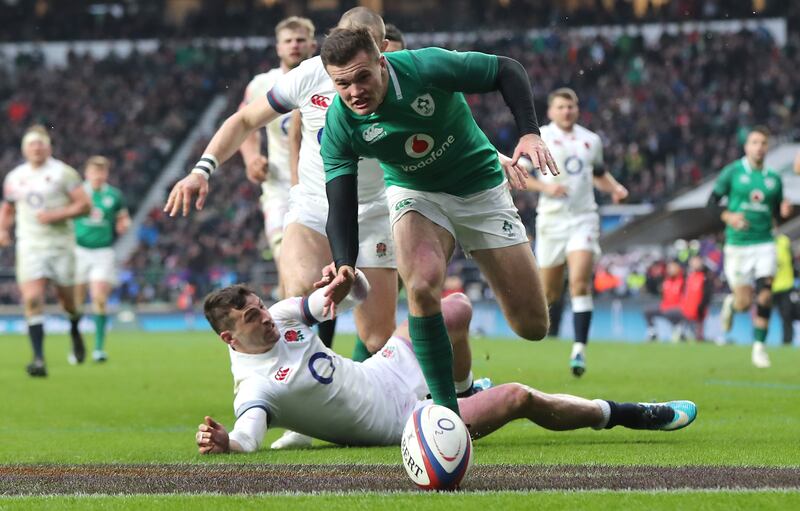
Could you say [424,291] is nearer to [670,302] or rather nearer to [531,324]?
[531,324]

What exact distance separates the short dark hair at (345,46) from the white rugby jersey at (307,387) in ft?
5.14

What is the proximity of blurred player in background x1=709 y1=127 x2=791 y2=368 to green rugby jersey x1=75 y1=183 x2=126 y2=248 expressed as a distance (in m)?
8.40

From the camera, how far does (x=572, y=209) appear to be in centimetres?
1293

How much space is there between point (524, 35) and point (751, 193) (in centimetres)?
2723

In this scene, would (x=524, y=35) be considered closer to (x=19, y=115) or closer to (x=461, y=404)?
(x=19, y=115)

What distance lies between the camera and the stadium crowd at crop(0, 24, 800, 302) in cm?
3231

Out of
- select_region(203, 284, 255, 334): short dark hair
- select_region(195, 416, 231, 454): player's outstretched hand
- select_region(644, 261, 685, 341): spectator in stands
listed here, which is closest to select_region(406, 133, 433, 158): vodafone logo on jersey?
select_region(203, 284, 255, 334): short dark hair

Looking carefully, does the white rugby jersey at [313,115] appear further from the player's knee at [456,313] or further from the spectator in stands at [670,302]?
the spectator in stands at [670,302]

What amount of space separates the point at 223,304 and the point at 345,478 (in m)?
1.35

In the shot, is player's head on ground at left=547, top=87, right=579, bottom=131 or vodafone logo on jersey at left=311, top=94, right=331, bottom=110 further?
player's head on ground at left=547, top=87, right=579, bottom=131

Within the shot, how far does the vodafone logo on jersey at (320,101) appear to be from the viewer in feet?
26.0

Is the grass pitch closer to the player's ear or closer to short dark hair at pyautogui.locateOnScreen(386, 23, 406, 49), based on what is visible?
the player's ear

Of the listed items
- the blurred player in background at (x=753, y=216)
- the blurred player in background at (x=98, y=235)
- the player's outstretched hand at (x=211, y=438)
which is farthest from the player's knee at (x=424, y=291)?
the blurred player in background at (x=98, y=235)

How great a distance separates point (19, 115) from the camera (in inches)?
1628
